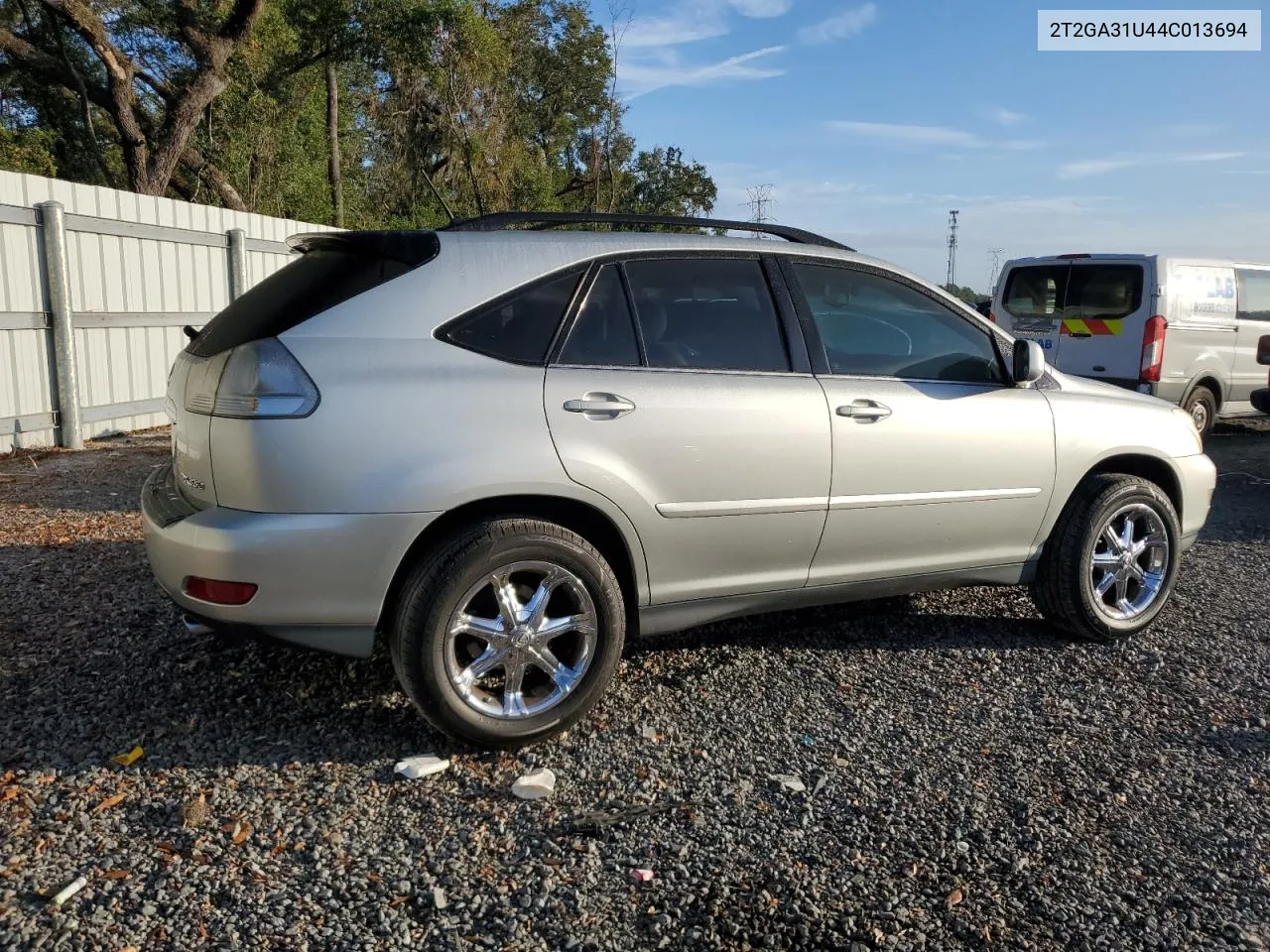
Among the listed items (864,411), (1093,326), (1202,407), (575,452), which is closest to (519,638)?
(575,452)

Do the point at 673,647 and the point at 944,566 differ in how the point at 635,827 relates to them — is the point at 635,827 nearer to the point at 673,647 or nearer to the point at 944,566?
the point at 673,647

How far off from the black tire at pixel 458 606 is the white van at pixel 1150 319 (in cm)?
826

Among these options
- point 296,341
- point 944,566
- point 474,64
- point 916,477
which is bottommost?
point 944,566

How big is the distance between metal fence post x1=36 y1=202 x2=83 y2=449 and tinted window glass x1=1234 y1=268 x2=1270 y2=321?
11.2m

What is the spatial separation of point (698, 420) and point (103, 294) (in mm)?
7281

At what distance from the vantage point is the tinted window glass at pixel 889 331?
394 cm

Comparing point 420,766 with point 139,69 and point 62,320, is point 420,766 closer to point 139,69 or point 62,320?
point 62,320

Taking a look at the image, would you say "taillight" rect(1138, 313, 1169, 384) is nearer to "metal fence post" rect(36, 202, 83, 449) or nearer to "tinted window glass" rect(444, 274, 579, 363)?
"tinted window glass" rect(444, 274, 579, 363)

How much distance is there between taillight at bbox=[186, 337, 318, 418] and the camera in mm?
2969

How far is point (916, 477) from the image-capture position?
3928 mm

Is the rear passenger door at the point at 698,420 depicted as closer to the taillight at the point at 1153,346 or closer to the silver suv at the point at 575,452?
the silver suv at the point at 575,452

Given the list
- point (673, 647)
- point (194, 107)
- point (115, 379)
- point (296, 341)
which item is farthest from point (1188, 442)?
point (194, 107)

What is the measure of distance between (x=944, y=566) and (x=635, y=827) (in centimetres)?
189

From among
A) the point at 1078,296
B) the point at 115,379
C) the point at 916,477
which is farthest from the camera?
the point at 1078,296
